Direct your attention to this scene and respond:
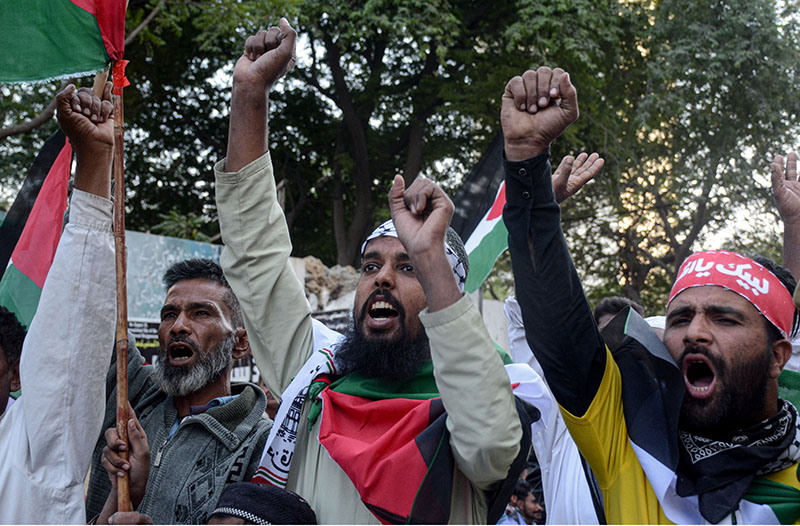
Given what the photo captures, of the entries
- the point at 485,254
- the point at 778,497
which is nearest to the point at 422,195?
the point at 778,497

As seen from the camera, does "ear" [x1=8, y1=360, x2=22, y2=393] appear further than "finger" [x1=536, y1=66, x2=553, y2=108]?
Yes

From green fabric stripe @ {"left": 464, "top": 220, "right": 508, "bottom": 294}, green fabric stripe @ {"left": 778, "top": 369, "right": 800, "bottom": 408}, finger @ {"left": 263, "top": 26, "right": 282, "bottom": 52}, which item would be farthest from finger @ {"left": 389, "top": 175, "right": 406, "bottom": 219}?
green fabric stripe @ {"left": 464, "top": 220, "right": 508, "bottom": 294}

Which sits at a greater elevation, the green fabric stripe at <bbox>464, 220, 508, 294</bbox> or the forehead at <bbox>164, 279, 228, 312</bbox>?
the green fabric stripe at <bbox>464, 220, 508, 294</bbox>

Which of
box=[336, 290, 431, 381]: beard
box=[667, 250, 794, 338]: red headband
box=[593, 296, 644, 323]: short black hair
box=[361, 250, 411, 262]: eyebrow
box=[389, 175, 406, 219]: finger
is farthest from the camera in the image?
box=[593, 296, 644, 323]: short black hair

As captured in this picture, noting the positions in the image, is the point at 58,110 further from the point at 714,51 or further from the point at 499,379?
the point at 714,51

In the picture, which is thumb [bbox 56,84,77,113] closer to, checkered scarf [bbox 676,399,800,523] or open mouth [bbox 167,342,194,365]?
open mouth [bbox 167,342,194,365]

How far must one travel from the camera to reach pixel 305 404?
8.36 ft

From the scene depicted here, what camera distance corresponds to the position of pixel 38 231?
328cm

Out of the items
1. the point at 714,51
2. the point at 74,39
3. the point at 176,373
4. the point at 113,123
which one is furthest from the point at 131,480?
the point at 714,51

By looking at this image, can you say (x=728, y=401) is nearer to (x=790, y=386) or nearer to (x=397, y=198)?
(x=790, y=386)

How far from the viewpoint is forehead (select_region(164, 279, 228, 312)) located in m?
3.26

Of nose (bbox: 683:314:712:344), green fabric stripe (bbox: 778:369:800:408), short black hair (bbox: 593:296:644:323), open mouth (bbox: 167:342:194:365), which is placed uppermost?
short black hair (bbox: 593:296:644:323)

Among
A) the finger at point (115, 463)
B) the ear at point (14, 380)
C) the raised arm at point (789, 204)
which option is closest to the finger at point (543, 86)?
the raised arm at point (789, 204)

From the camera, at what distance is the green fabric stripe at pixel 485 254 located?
5.34 meters
